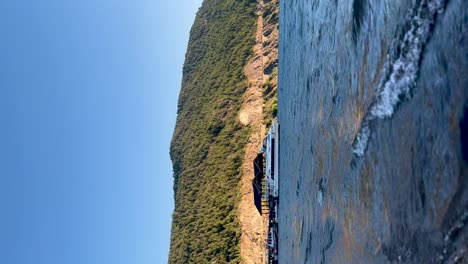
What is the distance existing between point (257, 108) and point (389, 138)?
24.9 metres

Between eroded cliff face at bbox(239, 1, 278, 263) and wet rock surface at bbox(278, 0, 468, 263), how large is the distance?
16.2m

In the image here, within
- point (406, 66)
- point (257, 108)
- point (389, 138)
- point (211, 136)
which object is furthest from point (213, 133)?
point (406, 66)

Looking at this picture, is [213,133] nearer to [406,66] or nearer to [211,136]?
[211,136]

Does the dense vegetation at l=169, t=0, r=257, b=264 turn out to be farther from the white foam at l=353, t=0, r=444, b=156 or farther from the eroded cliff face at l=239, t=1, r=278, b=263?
the white foam at l=353, t=0, r=444, b=156

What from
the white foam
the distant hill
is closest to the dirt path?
the distant hill

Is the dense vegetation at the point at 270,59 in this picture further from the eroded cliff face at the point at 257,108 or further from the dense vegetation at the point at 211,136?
the dense vegetation at the point at 211,136

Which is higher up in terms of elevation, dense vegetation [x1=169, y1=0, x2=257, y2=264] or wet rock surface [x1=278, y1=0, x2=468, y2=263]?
dense vegetation [x1=169, y1=0, x2=257, y2=264]

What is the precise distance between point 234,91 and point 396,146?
28.2 meters

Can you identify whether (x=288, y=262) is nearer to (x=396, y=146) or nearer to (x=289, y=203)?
(x=289, y=203)

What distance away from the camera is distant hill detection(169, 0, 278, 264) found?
26.5m

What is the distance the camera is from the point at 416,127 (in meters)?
3.11

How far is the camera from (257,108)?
93.7 feet

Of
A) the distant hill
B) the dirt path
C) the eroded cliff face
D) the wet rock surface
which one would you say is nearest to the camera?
the wet rock surface

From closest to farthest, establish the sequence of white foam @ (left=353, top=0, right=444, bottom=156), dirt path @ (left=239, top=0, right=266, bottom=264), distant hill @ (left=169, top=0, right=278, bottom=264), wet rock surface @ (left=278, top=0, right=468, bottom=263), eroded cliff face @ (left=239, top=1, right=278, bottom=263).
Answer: wet rock surface @ (left=278, top=0, right=468, bottom=263)
white foam @ (left=353, top=0, right=444, bottom=156)
dirt path @ (left=239, top=0, right=266, bottom=264)
eroded cliff face @ (left=239, top=1, right=278, bottom=263)
distant hill @ (left=169, top=0, right=278, bottom=264)
